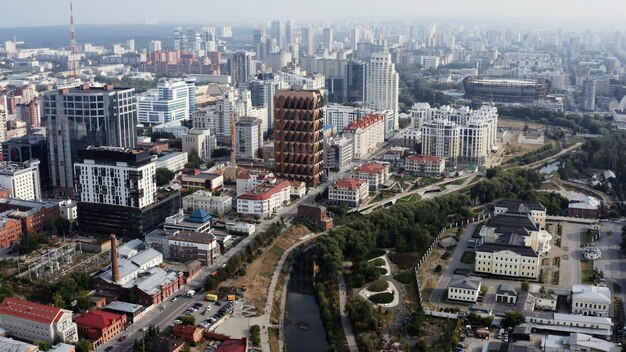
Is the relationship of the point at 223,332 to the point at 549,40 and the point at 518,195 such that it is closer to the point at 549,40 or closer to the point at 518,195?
the point at 518,195

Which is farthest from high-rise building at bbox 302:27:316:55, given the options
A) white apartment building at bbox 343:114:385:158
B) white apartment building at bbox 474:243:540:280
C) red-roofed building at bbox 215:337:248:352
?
red-roofed building at bbox 215:337:248:352

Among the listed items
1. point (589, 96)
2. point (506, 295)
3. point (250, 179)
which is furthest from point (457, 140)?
point (589, 96)

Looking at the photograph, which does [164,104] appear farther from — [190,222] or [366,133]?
[190,222]

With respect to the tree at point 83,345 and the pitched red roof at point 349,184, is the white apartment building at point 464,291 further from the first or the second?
the tree at point 83,345

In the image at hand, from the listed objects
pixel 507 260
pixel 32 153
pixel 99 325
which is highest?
pixel 32 153

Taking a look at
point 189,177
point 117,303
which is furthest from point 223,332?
point 189,177

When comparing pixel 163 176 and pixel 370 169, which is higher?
pixel 370 169

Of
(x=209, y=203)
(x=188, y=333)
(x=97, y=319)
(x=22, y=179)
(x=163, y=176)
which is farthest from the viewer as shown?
(x=163, y=176)
